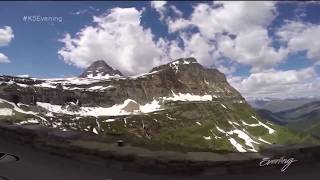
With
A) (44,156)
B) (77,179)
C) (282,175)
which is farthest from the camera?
(44,156)

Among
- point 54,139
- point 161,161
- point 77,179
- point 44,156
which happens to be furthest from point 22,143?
point 161,161

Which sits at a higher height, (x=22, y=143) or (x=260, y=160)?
(x=22, y=143)

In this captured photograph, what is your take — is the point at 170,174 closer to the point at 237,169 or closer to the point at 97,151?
the point at 237,169

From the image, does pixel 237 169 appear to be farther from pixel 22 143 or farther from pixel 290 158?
pixel 22 143

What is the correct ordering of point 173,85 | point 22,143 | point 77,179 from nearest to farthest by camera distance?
point 77,179
point 22,143
point 173,85

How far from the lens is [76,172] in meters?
7.54

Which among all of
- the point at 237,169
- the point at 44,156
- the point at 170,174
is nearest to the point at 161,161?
the point at 170,174

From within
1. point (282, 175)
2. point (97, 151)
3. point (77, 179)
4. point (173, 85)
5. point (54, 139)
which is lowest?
point (282, 175)

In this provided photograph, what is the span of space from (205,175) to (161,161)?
873 mm

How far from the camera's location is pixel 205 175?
6.81 meters

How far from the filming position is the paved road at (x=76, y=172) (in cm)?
672

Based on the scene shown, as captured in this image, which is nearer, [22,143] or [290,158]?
[290,158]

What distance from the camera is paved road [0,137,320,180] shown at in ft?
22.0

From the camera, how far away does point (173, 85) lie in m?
195
